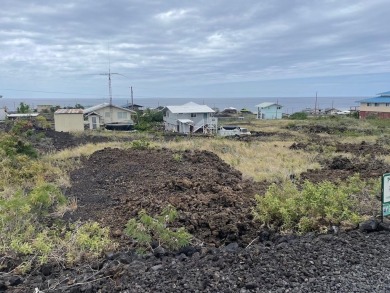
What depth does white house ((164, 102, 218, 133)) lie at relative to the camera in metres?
42.4

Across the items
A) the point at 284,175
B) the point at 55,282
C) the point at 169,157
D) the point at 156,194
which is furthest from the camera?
the point at 169,157

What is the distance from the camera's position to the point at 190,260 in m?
4.18

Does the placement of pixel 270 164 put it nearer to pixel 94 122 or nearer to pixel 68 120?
pixel 68 120

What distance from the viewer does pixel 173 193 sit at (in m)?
8.17

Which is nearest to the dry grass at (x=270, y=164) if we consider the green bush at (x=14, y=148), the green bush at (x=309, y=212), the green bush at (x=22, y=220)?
the green bush at (x=309, y=212)

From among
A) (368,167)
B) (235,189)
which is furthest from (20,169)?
(368,167)

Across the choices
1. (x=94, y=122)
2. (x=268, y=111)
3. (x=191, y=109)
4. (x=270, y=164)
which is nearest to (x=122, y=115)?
(x=94, y=122)

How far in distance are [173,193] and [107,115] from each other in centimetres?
3897

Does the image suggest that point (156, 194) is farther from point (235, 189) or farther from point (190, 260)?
point (190, 260)

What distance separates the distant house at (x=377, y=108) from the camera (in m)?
56.6

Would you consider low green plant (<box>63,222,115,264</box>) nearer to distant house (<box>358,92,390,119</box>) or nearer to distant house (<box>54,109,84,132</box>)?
distant house (<box>54,109,84,132</box>)

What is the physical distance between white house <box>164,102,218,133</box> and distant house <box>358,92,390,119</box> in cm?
2737

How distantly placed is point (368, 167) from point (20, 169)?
11.1m

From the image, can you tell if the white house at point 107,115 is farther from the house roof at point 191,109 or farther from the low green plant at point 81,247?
the low green plant at point 81,247
